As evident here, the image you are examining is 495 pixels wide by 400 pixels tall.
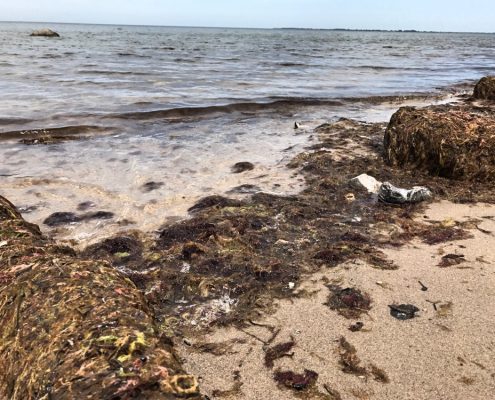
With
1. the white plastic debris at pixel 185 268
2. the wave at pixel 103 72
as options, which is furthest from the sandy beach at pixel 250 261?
the wave at pixel 103 72

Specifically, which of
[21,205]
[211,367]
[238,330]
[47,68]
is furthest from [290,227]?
[47,68]

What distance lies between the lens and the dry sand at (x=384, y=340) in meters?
2.79

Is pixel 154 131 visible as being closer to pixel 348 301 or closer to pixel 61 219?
pixel 61 219

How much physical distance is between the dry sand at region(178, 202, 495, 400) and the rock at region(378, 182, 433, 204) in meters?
1.52

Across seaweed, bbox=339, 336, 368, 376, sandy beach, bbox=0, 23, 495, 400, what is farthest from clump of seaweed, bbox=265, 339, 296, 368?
seaweed, bbox=339, 336, 368, 376

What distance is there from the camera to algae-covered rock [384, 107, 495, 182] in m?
6.57

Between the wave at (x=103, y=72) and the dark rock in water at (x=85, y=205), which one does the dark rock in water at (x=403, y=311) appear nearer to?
the dark rock in water at (x=85, y=205)

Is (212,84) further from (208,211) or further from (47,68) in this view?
(208,211)

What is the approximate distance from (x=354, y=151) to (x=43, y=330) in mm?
7095

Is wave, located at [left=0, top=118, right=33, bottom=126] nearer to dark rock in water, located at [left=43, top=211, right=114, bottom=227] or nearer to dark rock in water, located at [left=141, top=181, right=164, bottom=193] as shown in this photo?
dark rock in water, located at [left=141, top=181, right=164, bottom=193]

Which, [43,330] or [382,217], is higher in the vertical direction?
[43,330]

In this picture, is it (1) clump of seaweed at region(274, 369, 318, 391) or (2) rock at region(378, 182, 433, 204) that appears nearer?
(1) clump of seaweed at region(274, 369, 318, 391)

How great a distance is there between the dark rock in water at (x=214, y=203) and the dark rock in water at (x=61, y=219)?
59.7 inches

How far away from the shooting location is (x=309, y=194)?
6.31m
